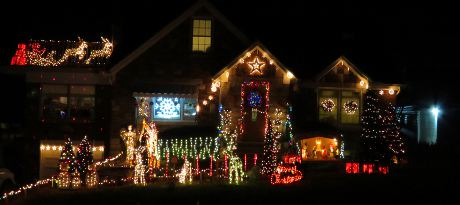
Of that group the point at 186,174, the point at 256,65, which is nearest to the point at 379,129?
the point at 256,65

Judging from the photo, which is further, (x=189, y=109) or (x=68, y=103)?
(x=68, y=103)

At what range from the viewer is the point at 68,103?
1060 inches

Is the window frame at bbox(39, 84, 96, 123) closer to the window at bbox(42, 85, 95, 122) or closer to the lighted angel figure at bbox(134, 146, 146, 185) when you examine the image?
the window at bbox(42, 85, 95, 122)

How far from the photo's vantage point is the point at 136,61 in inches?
1037

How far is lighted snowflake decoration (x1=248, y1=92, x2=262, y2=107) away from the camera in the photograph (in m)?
25.8

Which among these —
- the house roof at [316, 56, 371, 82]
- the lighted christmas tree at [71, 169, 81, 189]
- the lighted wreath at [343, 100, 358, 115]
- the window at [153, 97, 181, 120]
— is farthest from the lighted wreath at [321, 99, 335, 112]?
the lighted christmas tree at [71, 169, 81, 189]

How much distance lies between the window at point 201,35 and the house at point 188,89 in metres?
0.04

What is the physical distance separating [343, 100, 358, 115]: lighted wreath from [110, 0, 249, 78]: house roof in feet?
15.9

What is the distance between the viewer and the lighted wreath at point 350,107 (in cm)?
2653

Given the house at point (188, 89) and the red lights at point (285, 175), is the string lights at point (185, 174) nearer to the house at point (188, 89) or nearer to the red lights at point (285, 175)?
the red lights at point (285, 175)

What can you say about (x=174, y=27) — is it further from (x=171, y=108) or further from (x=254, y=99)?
(x=254, y=99)

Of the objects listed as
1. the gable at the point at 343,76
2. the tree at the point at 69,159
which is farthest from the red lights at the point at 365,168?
the tree at the point at 69,159

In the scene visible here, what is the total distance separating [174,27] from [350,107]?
783 centimetres

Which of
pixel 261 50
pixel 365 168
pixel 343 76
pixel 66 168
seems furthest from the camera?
pixel 343 76
